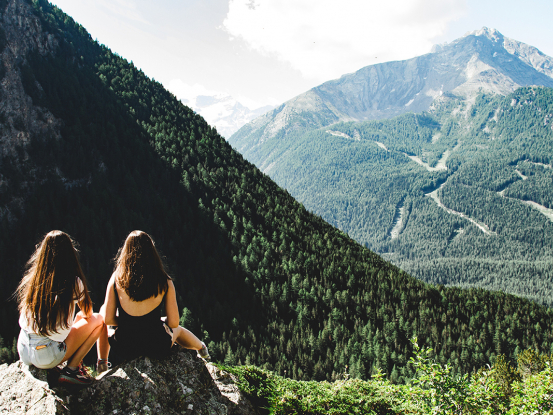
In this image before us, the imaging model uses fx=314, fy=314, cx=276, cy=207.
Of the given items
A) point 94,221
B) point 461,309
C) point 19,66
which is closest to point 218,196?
point 94,221

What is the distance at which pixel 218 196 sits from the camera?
153125mm

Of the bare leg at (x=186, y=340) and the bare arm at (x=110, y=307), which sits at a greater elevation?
the bare arm at (x=110, y=307)

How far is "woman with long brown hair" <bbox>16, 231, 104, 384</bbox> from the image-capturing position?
8453 mm

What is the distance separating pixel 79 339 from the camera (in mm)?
9328

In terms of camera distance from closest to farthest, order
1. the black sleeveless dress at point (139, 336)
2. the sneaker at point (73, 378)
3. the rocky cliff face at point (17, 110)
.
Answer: the sneaker at point (73, 378) < the black sleeveless dress at point (139, 336) < the rocky cliff face at point (17, 110)

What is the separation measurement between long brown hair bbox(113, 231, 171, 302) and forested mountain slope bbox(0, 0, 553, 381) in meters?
81.7

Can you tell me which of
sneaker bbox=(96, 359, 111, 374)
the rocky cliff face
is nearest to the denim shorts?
sneaker bbox=(96, 359, 111, 374)

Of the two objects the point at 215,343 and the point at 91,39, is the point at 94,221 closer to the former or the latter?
the point at 215,343

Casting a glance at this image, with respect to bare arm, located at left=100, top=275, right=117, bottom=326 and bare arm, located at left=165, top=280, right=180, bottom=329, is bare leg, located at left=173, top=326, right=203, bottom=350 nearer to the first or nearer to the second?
bare arm, located at left=165, top=280, right=180, bottom=329

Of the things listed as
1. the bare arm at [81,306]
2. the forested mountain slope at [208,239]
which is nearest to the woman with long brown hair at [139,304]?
the bare arm at [81,306]

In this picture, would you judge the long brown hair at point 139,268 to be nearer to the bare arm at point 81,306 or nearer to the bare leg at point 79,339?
the bare arm at point 81,306

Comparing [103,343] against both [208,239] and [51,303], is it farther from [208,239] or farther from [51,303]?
[208,239]

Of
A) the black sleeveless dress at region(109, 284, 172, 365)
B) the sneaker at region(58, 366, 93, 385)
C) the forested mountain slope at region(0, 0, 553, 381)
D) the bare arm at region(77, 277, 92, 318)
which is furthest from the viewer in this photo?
the forested mountain slope at region(0, 0, 553, 381)

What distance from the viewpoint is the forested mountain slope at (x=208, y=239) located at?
4048 inches
